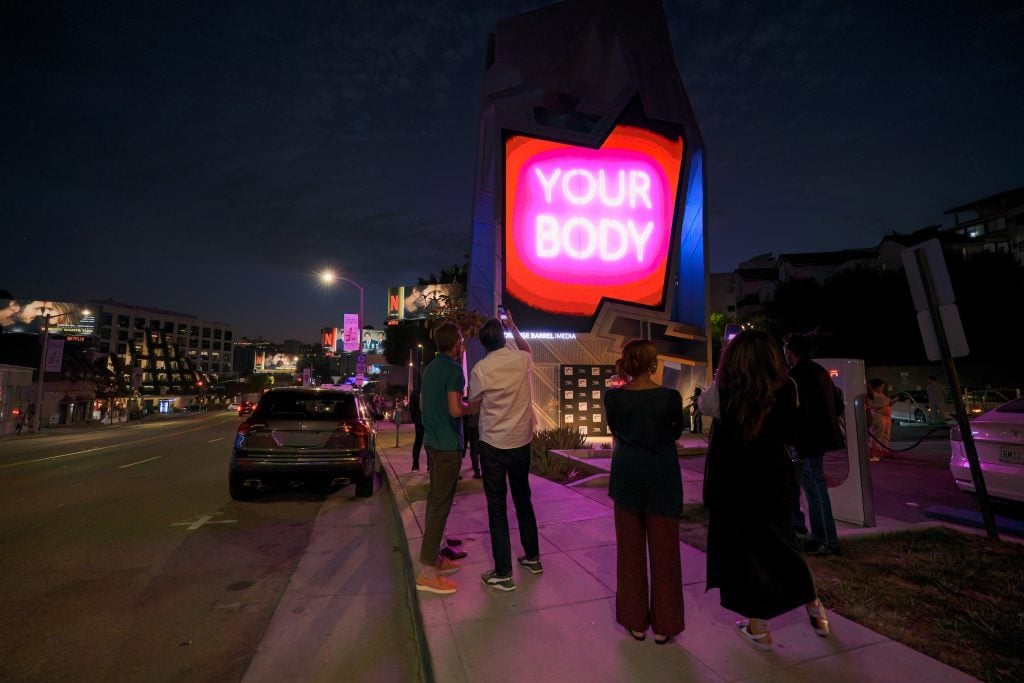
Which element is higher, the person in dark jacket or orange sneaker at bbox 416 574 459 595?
the person in dark jacket

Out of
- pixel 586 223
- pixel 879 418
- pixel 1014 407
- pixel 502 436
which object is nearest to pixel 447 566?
pixel 502 436

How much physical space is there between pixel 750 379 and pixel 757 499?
0.66m

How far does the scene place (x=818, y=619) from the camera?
9.48ft

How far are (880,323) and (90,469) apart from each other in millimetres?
38880

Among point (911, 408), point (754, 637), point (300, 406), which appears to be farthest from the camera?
point (911, 408)

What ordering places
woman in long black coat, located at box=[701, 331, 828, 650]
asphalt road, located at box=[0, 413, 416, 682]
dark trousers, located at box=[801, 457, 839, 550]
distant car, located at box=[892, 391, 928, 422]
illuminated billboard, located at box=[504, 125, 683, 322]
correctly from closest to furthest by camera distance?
1. woman in long black coat, located at box=[701, 331, 828, 650]
2. asphalt road, located at box=[0, 413, 416, 682]
3. dark trousers, located at box=[801, 457, 839, 550]
4. illuminated billboard, located at box=[504, 125, 683, 322]
5. distant car, located at box=[892, 391, 928, 422]

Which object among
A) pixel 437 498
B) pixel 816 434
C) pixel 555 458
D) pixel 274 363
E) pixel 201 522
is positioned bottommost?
pixel 201 522

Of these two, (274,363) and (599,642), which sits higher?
(274,363)

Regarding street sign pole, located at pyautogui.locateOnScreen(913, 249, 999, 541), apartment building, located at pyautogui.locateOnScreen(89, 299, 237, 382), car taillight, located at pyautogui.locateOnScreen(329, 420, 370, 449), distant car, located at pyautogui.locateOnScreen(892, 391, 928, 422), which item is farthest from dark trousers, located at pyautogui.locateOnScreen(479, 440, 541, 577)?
apartment building, located at pyautogui.locateOnScreen(89, 299, 237, 382)

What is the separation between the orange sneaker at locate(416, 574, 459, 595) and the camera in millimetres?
3604

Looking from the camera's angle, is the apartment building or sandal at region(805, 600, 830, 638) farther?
the apartment building

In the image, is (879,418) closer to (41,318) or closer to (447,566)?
(447,566)

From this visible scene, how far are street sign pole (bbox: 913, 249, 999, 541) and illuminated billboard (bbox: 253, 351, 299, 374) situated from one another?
4637 inches

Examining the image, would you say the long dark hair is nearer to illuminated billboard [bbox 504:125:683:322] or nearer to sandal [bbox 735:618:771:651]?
sandal [bbox 735:618:771:651]
